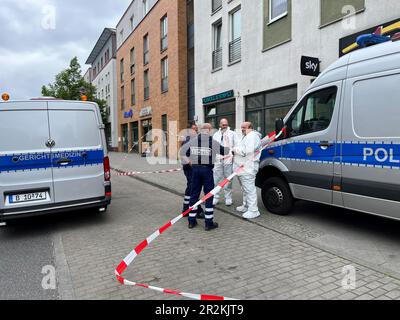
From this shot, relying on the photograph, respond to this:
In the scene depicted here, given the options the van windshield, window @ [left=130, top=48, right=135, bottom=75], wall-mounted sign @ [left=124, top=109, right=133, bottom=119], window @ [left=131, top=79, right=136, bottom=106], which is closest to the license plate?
the van windshield

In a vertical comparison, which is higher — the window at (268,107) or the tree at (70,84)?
the tree at (70,84)

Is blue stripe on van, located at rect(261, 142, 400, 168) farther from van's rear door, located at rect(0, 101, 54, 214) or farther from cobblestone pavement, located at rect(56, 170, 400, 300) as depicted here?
van's rear door, located at rect(0, 101, 54, 214)

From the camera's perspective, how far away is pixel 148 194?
27.8ft

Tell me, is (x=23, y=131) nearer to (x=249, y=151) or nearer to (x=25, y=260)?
(x=25, y=260)

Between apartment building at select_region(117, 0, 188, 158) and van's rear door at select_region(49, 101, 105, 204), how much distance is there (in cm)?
1238

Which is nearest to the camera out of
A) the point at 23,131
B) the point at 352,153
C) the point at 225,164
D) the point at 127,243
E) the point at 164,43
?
the point at 352,153

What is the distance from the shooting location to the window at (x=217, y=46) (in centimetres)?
1426

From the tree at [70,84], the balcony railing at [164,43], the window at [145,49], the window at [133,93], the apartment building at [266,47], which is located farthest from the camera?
the tree at [70,84]

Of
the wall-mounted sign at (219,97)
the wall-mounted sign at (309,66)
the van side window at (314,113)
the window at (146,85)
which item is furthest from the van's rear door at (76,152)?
the window at (146,85)

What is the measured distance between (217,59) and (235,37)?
158cm

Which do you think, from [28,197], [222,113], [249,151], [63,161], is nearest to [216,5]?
[222,113]

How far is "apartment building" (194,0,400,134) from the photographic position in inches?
Result: 327

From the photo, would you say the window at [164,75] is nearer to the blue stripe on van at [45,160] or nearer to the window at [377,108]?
the blue stripe on van at [45,160]

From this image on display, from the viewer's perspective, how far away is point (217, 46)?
47.6 ft
